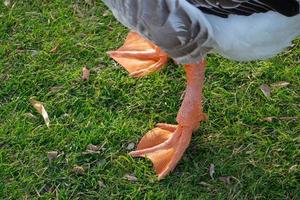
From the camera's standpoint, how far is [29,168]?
2.65 meters

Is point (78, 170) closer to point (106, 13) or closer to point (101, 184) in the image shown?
point (101, 184)

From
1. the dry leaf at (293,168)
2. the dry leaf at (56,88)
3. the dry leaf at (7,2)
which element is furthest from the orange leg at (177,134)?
the dry leaf at (7,2)

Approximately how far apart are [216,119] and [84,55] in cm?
80

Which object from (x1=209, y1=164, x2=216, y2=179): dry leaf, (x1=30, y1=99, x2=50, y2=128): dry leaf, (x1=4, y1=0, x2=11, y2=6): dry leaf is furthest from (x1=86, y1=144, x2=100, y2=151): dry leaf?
(x1=4, y1=0, x2=11, y2=6): dry leaf

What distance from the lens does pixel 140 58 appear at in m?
3.02

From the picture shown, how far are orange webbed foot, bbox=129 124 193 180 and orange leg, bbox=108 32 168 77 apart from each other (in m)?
0.38

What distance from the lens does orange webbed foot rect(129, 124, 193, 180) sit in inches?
102

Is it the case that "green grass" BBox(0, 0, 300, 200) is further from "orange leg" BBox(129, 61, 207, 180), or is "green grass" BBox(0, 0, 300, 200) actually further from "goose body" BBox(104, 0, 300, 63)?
"goose body" BBox(104, 0, 300, 63)

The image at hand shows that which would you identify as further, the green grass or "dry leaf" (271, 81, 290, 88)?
"dry leaf" (271, 81, 290, 88)

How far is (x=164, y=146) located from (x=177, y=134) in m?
0.08

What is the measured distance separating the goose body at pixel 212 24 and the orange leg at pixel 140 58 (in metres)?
0.71

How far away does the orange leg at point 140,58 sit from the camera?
2990mm

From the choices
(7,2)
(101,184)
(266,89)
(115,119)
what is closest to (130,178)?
(101,184)

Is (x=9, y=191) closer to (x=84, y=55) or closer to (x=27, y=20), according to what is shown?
(x=84, y=55)
